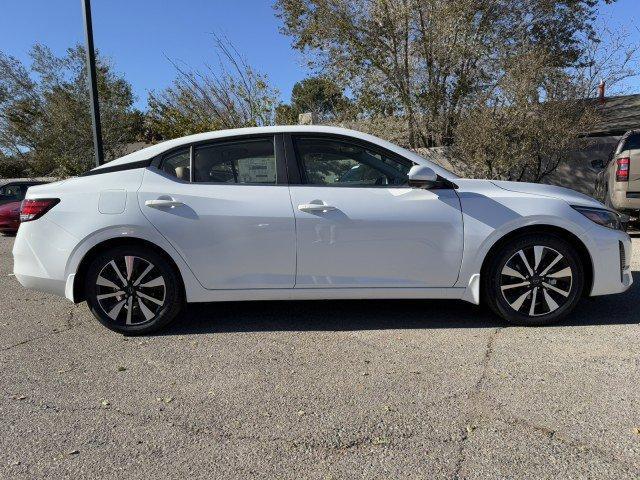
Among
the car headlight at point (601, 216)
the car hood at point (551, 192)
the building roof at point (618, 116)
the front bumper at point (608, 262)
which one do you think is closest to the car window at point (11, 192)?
the car hood at point (551, 192)

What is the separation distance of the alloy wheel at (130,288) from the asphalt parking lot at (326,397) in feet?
0.76

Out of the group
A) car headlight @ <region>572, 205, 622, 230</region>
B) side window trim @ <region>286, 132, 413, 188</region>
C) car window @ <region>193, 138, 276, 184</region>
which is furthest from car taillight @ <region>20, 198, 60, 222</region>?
car headlight @ <region>572, 205, 622, 230</region>

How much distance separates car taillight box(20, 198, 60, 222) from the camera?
394 centimetres

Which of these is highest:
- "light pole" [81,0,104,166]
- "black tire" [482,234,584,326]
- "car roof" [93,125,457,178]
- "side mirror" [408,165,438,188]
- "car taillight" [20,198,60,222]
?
"light pole" [81,0,104,166]

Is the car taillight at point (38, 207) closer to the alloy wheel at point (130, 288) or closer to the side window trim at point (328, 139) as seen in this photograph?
the alloy wheel at point (130, 288)

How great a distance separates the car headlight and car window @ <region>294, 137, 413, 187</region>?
143 cm

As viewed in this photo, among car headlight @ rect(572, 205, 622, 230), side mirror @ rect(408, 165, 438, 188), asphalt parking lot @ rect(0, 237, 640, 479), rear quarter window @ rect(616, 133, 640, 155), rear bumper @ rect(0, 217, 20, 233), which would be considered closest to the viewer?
asphalt parking lot @ rect(0, 237, 640, 479)

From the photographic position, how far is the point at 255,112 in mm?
13398

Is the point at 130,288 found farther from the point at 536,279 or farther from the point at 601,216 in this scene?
the point at 601,216

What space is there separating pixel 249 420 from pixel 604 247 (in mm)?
3030

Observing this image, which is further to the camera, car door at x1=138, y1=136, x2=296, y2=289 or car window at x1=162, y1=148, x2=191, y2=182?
car window at x1=162, y1=148, x2=191, y2=182

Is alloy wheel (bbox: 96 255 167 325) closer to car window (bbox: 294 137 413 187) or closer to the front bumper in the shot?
car window (bbox: 294 137 413 187)

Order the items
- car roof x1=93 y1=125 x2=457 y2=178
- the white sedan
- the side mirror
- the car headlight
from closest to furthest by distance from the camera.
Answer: the side mirror < the white sedan < the car headlight < car roof x1=93 y1=125 x2=457 y2=178

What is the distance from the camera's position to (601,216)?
4.02 m
